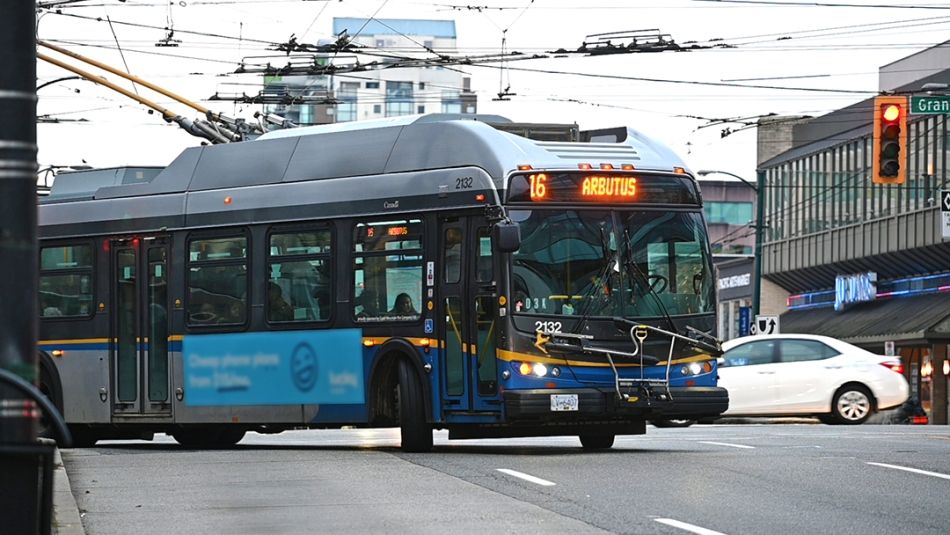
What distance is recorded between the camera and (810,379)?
98.4 feet

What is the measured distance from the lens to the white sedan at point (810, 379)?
2959cm

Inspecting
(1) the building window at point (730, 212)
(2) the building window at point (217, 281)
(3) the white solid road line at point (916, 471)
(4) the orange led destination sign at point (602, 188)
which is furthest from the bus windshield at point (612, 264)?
(1) the building window at point (730, 212)

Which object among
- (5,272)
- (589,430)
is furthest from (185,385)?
(5,272)

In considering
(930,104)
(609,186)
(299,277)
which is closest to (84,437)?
(299,277)

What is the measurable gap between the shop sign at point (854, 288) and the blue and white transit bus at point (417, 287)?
39.8 meters

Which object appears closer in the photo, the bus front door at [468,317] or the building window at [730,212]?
the bus front door at [468,317]

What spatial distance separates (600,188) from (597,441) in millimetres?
2836

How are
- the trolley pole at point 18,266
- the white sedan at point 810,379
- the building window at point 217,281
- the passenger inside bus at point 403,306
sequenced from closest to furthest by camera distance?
the trolley pole at point 18,266, the passenger inside bus at point 403,306, the building window at point 217,281, the white sedan at point 810,379

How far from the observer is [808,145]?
67.9 meters

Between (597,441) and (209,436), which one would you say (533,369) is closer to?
(597,441)

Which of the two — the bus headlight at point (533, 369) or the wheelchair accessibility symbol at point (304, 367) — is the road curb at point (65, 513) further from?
the wheelchair accessibility symbol at point (304, 367)

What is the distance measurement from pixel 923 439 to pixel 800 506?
370 inches

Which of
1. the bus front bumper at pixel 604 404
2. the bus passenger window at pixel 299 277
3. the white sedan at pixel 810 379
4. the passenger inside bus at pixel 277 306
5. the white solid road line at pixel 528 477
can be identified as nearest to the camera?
the white solid road line at pixel 528 477

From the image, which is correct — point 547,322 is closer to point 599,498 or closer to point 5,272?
point 599,498
